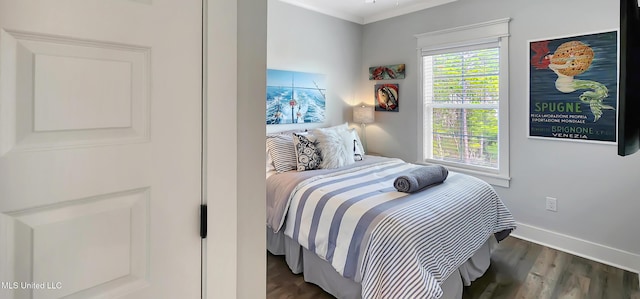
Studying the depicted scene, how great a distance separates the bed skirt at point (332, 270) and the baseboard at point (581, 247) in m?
0.72

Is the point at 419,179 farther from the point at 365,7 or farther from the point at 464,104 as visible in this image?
the point at 365,7

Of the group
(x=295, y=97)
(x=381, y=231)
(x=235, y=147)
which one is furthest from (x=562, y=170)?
(x=235, y=147)

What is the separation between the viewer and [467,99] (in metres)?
3.53

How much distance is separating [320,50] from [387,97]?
3.53ft

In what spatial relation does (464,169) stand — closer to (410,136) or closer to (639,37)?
(410,136)

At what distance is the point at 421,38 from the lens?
12.4 feet

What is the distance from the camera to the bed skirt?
1.98m

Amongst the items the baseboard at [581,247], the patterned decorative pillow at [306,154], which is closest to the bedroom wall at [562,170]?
the baseboard at [581,247]

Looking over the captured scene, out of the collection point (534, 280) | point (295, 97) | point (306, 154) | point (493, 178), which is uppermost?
point (295, 97)

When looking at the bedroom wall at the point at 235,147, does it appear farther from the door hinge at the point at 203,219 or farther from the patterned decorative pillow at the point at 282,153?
the patterned decorative pillow at the point at 282,153

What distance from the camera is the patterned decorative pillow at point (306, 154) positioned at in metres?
2.96

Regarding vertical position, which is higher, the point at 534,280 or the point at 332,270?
the point at 332,270

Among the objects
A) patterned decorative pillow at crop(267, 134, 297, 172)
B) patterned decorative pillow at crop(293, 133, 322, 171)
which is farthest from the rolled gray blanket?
patterned decorative pillow at crop(267, 134, 297, 172)

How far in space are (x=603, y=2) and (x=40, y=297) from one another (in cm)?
379
